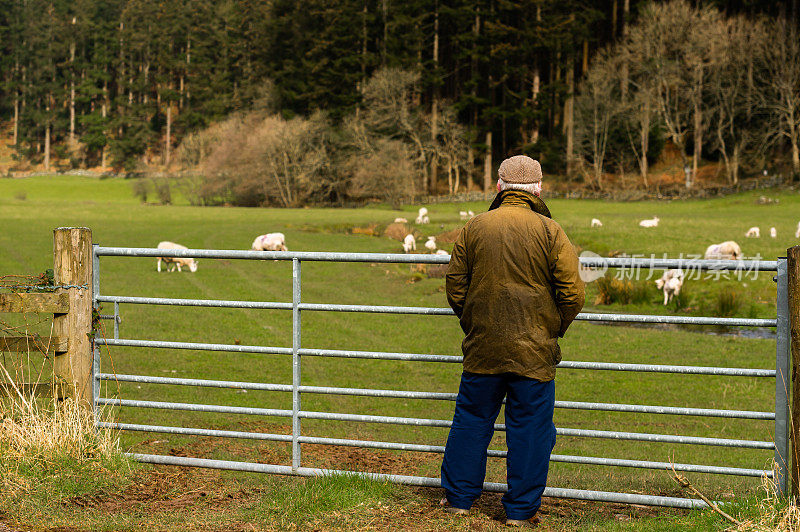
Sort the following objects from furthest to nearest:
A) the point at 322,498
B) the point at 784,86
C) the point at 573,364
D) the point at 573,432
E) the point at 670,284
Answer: the point at 784,86 < the point at 670,284 < the point at 573,432 < the point at 573,364 < the point at 322,498

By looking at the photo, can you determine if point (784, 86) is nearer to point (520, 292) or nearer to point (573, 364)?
point (573, 364)

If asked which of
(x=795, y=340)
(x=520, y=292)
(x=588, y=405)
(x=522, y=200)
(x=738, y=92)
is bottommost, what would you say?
(x=588, y=405)

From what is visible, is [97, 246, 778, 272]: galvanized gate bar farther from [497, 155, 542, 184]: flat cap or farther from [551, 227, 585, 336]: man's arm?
[497, 155, 542, 184]: flat cap

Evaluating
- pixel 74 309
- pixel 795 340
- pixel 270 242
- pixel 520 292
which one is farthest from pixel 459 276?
pixel 270 242

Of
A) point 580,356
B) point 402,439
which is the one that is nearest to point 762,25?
point 580,356

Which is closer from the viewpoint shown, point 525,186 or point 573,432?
point 525,186

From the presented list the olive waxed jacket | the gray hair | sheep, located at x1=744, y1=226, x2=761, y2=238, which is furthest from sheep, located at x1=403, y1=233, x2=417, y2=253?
the olive waxed jacket

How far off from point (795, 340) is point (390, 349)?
40.4ft

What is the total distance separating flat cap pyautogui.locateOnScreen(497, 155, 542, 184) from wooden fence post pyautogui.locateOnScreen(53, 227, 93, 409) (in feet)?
11.2

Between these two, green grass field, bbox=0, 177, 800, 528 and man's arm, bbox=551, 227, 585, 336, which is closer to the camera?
man's arm, bbox=551, 227, 585, 336

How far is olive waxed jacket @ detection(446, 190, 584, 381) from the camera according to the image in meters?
5.20

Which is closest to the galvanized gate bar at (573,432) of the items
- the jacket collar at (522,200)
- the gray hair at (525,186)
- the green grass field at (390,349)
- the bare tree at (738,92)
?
the green grass field at (390,349)

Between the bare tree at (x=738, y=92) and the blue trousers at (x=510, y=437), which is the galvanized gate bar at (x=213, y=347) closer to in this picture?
the blue trousers at (x=510, y=437)

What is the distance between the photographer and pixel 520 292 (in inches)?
Answer: 205
